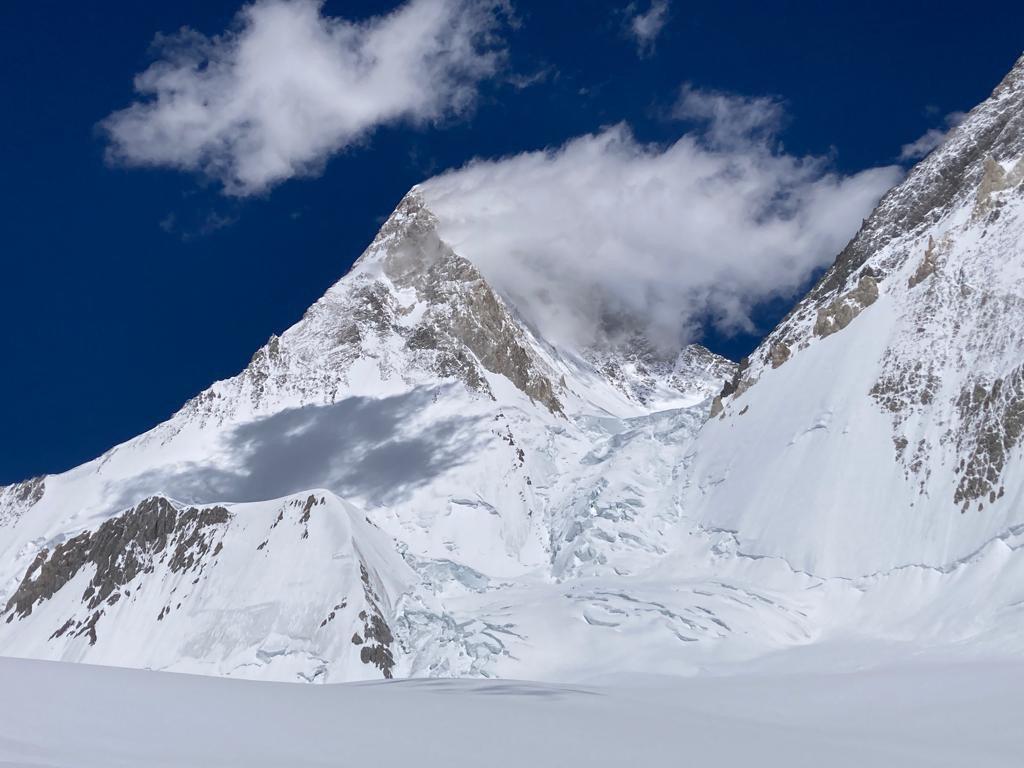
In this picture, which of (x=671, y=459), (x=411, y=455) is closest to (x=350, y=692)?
(x=671, y=459)

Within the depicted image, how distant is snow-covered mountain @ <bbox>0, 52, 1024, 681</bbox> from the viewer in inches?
2835

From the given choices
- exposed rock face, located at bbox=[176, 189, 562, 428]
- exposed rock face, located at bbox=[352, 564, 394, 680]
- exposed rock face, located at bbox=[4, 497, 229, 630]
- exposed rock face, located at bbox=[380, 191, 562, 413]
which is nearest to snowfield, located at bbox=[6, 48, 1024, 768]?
exposed rock face, located at bbox=[352, 564, 394, 680]

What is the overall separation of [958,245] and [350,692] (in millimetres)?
83290

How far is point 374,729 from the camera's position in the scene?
49.7 feet

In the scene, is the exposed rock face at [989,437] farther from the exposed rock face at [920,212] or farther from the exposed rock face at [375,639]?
the exposed rock face at [375,639]

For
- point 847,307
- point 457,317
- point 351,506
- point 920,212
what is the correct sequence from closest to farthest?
point 351,506
point 847,307
point 920,212
point 457,317

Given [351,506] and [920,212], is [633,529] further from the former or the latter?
[920,212]

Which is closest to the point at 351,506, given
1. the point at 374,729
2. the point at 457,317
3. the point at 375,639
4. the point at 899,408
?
the point at 375,639

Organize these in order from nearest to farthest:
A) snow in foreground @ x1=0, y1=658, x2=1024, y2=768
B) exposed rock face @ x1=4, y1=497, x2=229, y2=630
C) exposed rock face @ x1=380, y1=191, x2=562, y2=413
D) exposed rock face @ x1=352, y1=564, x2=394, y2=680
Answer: snow in foreground @ x1=0, y1=658, x2=1024, y2=768 < exposed rock face @ x1=352, y1=564, x2=394, y2=680 < exposed rock face @ x1=4, y1=497, x2=229, y2=630 < exposed rock face @ x1=380, y1=191, x2=562, y2=413

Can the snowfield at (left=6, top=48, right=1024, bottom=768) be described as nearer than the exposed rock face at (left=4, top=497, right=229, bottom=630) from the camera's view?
Yes

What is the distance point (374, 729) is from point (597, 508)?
8464 centimetres

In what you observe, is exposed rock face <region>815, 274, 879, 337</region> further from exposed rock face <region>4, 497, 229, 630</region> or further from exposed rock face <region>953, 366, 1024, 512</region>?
exposed rock face <region>4, 497, 229, 630</region>

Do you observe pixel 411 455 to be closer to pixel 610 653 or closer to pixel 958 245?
pixel 610 653

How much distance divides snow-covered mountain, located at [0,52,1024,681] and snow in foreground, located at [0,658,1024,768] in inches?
1863
